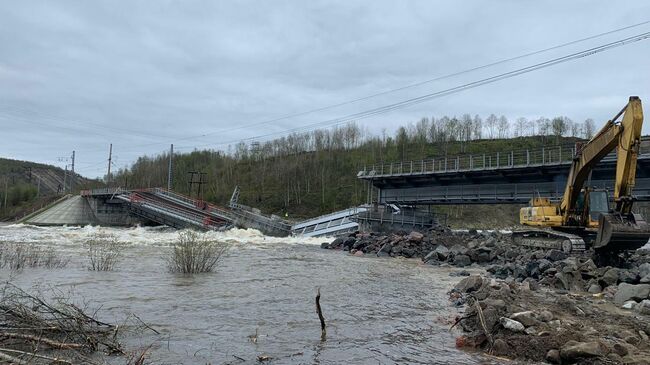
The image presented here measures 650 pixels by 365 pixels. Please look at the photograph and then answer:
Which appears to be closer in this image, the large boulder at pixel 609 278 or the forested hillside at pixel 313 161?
the large boulder at pixel 609 278

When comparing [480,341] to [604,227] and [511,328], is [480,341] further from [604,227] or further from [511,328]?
[604,227]

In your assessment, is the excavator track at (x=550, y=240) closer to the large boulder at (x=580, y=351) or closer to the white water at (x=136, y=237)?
the large boulder at (x=580, y=351)

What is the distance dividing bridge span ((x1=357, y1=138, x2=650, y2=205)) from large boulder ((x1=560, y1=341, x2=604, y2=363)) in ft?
99.2

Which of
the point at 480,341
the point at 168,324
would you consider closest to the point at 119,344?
the point at 168,324

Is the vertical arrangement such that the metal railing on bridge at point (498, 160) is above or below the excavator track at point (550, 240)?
above

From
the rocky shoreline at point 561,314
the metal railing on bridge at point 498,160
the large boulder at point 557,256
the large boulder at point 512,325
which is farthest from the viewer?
the metal railing on bridge at point 498,160

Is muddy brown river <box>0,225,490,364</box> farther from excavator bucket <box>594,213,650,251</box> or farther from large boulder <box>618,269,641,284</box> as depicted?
excavator bucket <box>594,213,650,251</box>

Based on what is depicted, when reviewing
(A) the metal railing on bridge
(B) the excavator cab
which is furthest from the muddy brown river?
(A) the metal railing on bridge

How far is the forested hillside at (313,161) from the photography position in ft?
299

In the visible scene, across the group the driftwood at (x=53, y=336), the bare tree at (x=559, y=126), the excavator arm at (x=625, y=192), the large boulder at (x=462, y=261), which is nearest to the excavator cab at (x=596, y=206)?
the excavator arm at (x=625, y=192)

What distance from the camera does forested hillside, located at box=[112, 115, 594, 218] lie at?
3590 inches

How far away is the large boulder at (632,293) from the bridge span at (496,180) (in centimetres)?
2378

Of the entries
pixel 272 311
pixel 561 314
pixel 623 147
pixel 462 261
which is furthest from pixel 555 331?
pixel 462 261

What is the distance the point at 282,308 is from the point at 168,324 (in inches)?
130
